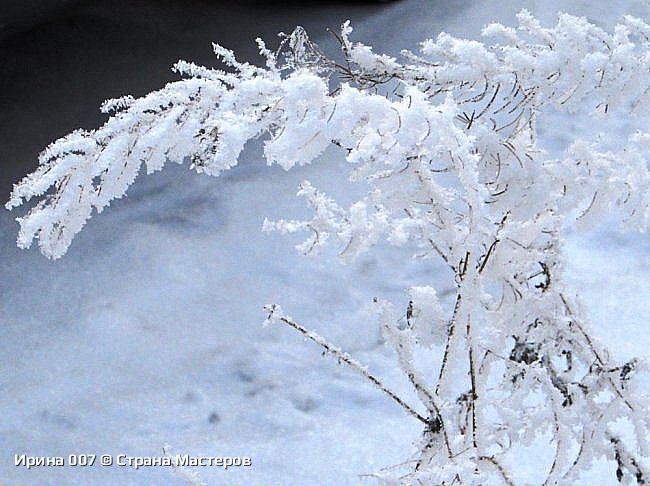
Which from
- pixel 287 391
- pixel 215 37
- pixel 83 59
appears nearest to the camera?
pixel 287 391

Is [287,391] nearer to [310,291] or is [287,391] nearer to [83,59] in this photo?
[310,291]

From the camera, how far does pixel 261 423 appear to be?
113 cm

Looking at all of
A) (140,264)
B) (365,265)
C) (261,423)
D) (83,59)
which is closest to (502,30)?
(261,423)

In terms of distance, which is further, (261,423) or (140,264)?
(140,264)

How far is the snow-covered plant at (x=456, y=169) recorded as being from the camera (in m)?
0.37

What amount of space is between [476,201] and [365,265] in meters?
1.02

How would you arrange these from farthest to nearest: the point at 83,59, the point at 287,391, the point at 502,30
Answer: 1. the point at 83,59
2. the point at 287,391
3. the point at 502,30

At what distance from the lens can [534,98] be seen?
45cm

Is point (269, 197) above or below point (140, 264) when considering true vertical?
above

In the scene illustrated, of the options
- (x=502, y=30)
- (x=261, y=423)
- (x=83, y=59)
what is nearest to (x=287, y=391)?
(x=261, y=423)

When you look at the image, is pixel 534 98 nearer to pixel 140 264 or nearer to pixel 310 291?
pixel 310 291

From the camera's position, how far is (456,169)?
40 cm

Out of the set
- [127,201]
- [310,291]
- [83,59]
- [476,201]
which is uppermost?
[83,59]

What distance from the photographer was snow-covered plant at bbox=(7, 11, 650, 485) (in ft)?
1.21
